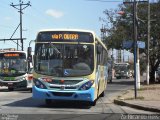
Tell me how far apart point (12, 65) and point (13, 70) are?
1.28 feet

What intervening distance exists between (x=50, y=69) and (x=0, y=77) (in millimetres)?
17330

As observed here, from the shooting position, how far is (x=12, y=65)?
36500 millimetres

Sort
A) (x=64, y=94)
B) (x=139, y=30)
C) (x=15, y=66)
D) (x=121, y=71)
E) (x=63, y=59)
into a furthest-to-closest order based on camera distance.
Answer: (x=121, y=71), (x=139, y=30), (x=15, y=66), (x=63, y=59), (x=64, y=94)

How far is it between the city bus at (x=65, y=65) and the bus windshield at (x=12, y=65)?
15953 millimetres

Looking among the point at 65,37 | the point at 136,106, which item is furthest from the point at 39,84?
the point at 136,106

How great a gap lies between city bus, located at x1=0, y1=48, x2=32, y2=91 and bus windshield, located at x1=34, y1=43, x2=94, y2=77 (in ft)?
52.5

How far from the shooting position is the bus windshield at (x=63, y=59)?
65.3 feet

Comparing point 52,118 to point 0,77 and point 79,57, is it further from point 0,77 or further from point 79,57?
point 0,77

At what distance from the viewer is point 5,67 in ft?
120

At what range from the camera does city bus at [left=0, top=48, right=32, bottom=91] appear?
1425 inches

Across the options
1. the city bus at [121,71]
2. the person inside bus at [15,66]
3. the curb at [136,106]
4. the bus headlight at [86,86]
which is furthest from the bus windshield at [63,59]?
the city bus at [121,71]

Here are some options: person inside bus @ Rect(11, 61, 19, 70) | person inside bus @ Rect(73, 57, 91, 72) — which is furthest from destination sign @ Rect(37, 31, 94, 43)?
person inside bus @ Rect(11, 61, 19, 70)

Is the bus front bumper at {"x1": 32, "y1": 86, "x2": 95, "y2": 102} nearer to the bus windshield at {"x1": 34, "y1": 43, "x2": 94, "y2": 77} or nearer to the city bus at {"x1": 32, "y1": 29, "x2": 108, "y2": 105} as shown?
the city bus at {"x1": 32, "y1": 29, "x2": 108, "y2": 105}

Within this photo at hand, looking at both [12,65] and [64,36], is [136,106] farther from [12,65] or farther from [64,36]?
[12,65]
